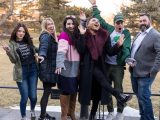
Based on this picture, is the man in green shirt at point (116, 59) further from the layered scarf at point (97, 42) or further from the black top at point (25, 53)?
the black top at point (25, 53)

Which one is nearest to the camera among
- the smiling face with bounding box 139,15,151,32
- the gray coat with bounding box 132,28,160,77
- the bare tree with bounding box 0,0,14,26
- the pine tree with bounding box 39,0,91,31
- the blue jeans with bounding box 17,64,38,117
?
the gray coat with bounding box 132,28,160,77

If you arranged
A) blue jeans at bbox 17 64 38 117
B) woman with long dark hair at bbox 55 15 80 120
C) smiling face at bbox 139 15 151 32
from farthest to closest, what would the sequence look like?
blue jeans at bbox 17 64 38 117
woman with long dark hair at bbox 55 15 80 120
smiling face at bbox 139 15 151 32

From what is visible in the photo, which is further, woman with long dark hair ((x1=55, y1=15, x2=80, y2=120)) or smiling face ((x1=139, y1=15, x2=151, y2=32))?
woman with long dark hair ((x1=55, y1=15, x2=80, y2=120))

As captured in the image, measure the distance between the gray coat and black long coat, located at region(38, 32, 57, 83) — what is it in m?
1.26

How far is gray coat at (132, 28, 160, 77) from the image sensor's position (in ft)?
16.4

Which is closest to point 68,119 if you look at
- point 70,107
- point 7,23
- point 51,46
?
point 70,107

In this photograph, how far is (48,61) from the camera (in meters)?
5.48

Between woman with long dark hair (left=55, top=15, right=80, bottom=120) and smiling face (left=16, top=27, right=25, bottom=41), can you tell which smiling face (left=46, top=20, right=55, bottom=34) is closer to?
woman with long dark hair (left=55, top=15, right=80, bottom=120)

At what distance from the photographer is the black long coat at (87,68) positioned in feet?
17.3

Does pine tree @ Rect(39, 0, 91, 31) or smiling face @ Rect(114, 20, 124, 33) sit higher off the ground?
pine tree @ Rect(39, 0, 91, 31)

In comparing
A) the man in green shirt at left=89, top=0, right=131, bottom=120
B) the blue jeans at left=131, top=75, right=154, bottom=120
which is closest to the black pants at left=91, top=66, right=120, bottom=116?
the man in green shirt at left=89, top=0, right=131, bottom=120

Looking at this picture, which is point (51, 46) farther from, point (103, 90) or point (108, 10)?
point (108, 10)

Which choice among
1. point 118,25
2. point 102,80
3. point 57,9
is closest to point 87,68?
point 102,80

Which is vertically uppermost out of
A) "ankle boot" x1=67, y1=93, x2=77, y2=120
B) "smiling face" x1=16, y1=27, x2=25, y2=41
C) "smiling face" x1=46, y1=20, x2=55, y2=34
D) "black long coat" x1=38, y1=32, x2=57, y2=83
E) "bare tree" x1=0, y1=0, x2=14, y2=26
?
"bare tree" x1=0, y1=0, x2=14, y2=26
